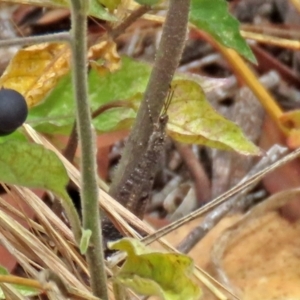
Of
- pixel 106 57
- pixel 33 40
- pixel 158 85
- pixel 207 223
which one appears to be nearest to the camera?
pixel 33 40

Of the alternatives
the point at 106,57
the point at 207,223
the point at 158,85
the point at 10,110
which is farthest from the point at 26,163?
the point at 207,223

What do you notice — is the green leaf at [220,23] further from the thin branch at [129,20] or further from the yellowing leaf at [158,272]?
the yellowing leaf at [158,272]

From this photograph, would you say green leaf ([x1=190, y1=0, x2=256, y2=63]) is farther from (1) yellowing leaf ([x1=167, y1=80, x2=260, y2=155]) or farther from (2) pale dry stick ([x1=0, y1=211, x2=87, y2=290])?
(2) pale dry stick ([x1=0, y1=211, x2=87, y2=290])

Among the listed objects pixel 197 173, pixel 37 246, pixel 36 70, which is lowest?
pixel 197 173

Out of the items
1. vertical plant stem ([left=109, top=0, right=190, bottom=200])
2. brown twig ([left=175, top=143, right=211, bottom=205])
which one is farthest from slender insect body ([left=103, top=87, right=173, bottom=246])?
brown twig ([left=175, top=143, right=211, bottom=205])

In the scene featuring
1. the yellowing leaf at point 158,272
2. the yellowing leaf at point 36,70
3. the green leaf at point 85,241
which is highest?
the yellowing leaf at point 36,70

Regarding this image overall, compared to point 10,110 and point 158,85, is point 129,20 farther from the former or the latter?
point 10,110

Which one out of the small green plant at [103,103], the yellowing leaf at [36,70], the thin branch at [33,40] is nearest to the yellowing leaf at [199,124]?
the small green plant at [103,103]
